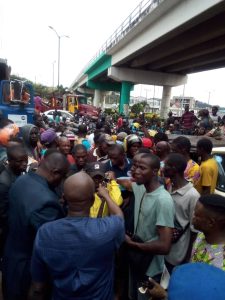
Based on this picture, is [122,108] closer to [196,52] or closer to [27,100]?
[196,52]

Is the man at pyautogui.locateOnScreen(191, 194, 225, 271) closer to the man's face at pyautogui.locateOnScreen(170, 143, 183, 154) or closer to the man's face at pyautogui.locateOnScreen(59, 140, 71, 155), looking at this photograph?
the man's face at pyautogui.locateOnScreen(170, 143, 183, 154)

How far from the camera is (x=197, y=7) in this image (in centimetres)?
1114

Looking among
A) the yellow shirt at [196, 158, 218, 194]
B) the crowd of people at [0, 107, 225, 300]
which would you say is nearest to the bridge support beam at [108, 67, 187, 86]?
the yellow shirt at [196, 158, 218, 194]

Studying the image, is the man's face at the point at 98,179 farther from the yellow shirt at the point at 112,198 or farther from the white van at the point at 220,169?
the white van at the point at 220,169

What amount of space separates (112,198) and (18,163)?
119cm

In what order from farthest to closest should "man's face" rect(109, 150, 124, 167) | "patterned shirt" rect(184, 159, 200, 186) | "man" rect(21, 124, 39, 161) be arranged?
"man" rect(21, 124, 39, 161) < "patterned shirt" rect(184, 159, 200, 186) < "man's face" rect(109, 150, 124, 167)

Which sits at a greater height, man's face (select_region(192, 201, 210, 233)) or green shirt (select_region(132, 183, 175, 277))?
man's face (select_region(192, 201, 210, 233))

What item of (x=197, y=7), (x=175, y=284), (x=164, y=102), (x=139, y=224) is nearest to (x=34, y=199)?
(x=139, y=224)

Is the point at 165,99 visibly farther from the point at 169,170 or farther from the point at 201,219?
the point at 201,219

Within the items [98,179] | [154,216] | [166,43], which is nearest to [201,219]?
[154,216]

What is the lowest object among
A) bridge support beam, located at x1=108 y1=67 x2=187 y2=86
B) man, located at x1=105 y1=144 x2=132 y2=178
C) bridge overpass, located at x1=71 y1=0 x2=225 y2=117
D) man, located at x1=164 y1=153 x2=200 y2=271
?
man, located at x1=164 y1=153 x2=200 y2=271

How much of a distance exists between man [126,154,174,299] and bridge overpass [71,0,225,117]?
29.8 ft

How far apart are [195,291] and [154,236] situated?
61.6 inches

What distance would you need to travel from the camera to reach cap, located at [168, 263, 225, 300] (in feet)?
3.19
